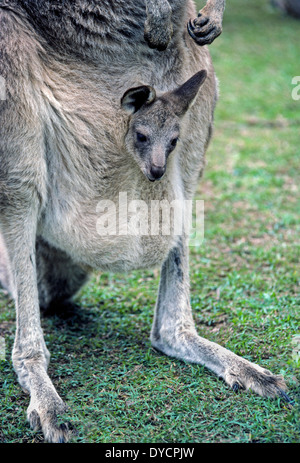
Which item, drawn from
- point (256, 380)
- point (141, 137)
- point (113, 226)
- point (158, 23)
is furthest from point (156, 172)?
point (256, 380)

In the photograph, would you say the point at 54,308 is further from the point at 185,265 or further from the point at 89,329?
the point at 185,265

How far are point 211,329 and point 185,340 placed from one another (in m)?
0.40

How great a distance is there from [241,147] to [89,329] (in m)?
3.53

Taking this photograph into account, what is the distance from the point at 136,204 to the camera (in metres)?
2.95

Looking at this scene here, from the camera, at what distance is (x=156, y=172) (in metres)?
2.72

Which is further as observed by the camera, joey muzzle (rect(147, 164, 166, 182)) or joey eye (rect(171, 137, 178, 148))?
joey eye (rect(171, 137, 178, 148))

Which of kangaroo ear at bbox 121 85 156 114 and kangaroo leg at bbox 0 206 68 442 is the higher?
kangaroo ear at bbox 121 85 156 114

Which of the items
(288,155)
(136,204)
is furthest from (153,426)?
(288,155)

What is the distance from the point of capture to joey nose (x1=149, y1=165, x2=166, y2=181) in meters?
2.72

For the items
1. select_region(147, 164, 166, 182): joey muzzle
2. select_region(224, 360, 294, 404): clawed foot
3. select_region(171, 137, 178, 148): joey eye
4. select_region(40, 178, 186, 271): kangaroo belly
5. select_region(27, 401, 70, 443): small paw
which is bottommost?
select_region(27, 401, 70, 443): small paw

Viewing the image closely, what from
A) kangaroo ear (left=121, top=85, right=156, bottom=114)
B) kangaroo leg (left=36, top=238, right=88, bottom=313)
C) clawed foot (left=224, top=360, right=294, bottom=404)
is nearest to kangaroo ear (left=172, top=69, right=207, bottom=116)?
kangaroo ear (left=121, top=85, right=156, bottom=114)

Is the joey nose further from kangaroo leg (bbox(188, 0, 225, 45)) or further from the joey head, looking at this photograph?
kangaroo leg (bbox(188, 0, 225, 45))

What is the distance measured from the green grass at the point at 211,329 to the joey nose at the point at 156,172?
917mm

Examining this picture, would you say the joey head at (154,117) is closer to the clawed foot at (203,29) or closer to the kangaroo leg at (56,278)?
the clawed foot at (203,29)
